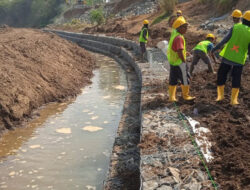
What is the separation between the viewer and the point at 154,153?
3.97m

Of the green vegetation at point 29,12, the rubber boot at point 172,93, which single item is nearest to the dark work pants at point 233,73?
the rubber boot at point 172,93

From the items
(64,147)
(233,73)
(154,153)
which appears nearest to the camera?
(154,153)

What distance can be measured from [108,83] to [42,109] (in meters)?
3.69

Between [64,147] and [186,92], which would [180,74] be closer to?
[186,92]

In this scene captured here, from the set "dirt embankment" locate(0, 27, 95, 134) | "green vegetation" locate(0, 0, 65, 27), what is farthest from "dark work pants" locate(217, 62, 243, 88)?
"green vegetation" locate(0, 0, 65, 27)

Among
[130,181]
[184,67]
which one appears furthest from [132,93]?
[130,181]

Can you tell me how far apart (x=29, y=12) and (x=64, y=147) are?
279 feet

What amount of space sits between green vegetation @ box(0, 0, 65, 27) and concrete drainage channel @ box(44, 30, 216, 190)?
2699 inches

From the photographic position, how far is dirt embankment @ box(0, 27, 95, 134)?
711cm

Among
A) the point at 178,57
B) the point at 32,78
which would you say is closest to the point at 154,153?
the point at 178,57

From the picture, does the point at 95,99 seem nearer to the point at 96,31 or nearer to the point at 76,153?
the point at 76,153

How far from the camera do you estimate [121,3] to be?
135ft

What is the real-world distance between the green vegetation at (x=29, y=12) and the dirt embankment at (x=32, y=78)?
203ft

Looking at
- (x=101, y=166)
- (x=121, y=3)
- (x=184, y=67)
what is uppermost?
(x=121, y=3)
